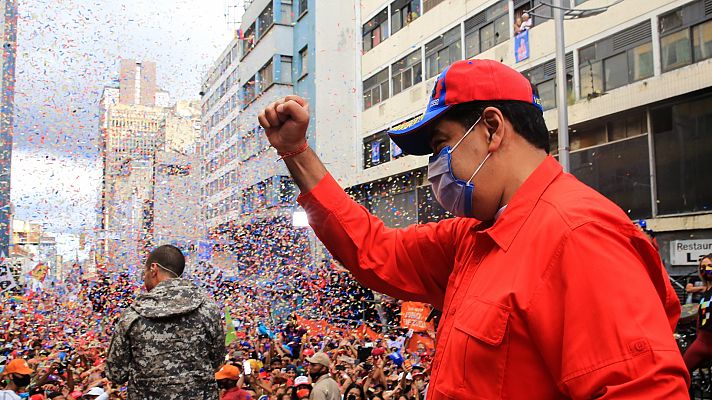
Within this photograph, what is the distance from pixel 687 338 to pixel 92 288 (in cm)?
1431

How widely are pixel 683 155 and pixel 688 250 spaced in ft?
6.83

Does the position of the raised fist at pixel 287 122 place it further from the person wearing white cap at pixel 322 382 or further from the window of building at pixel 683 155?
the window of building at pixel 683 155

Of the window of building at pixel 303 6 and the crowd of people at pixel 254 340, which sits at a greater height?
the window of building at pixel 303 6

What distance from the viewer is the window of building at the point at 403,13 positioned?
2444cm

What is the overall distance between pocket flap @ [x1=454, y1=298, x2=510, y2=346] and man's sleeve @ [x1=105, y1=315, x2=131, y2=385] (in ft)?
9.06

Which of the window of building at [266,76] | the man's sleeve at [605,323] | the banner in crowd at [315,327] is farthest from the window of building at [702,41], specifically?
the window of building at [266,76]

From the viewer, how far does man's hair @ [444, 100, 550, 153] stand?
165cm

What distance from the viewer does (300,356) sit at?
38.6ft

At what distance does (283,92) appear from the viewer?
3294cm

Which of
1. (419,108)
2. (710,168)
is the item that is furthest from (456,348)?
(419,108)

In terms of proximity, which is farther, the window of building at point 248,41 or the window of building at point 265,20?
the window of building at point 248,41

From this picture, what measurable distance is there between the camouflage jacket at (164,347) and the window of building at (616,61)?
13.7m

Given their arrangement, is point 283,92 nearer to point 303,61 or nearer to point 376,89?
point 303,61

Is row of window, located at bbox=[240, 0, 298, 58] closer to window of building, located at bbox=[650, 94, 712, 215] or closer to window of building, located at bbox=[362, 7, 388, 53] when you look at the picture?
window of building, located at bbox=[362, 7, 388, 53]
